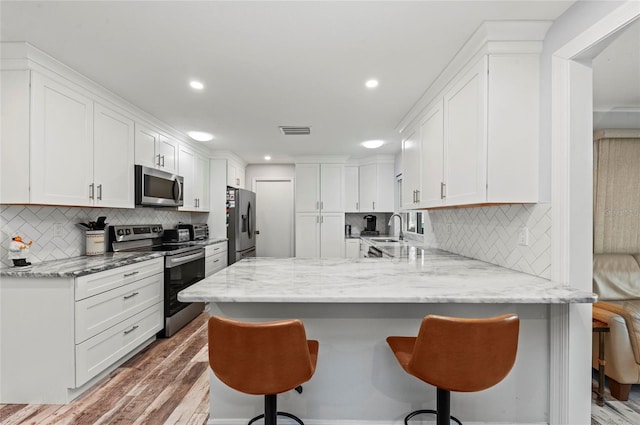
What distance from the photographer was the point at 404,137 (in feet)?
11.2

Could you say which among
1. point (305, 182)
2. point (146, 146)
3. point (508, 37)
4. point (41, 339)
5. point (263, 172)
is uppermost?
point (508, 37)

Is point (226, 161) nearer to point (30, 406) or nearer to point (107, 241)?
point (107, 241)

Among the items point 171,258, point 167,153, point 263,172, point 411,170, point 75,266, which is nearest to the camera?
point 75,266

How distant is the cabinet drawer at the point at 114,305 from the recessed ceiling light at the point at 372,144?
3.20 m

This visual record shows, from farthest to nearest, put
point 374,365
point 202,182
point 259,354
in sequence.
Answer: point 202,182
point 374,365
point 259,354

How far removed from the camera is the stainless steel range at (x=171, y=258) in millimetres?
3127

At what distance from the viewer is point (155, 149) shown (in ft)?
11.4

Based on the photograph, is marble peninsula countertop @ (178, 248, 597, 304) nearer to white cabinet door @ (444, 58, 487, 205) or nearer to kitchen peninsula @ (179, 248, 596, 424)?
kitchen peninsula @ (179, 248, 596, 424)

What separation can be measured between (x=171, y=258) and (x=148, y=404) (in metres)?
1.46

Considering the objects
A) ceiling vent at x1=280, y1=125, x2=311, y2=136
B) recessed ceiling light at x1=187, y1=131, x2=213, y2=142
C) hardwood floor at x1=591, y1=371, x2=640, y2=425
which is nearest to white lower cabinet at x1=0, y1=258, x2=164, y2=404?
recessed ceiling light at x1=187, y1=131, x2=213, y2=142

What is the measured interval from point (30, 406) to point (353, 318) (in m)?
2.23

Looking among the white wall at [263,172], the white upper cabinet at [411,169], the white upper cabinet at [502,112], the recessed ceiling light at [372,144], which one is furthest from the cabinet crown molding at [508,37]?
the white wall at [263,172]

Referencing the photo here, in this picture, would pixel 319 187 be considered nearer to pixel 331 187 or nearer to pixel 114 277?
pixel 331 187

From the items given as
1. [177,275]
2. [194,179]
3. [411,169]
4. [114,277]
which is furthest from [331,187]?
[114,277]
